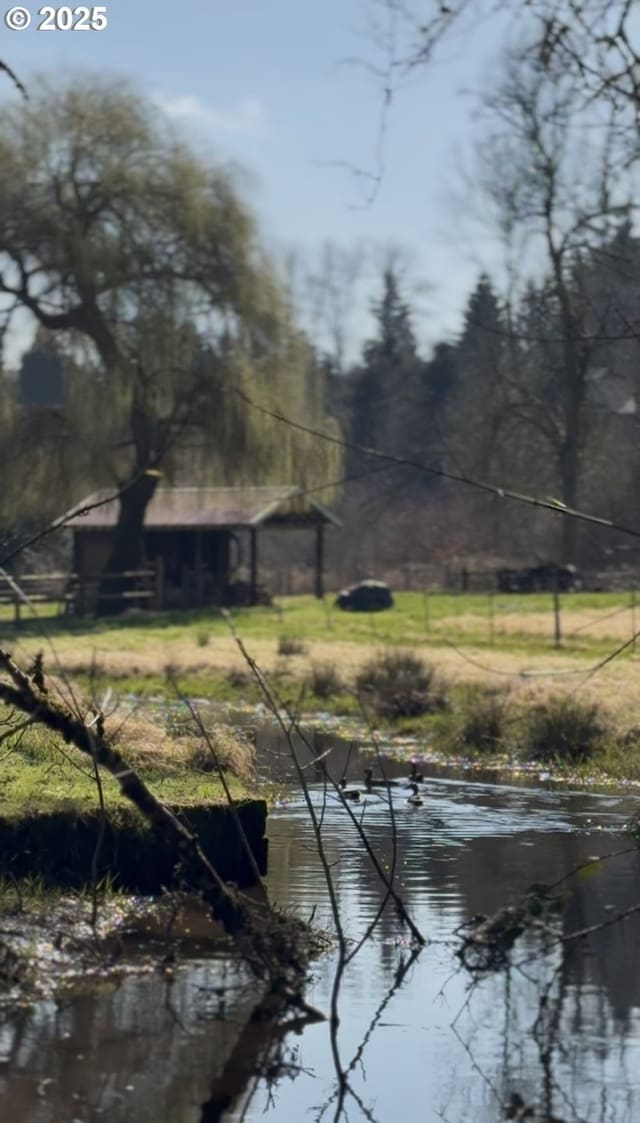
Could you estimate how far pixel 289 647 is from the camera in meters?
32.9

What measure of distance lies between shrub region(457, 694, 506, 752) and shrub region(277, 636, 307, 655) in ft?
37.4

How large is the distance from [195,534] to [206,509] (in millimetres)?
828

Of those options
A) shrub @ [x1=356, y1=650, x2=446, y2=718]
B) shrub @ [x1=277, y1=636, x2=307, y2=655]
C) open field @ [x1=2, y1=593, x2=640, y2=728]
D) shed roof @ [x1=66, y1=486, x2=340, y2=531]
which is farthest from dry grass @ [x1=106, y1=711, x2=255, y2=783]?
shed roof @ [x1=66, y1=486, x2=340, y2=531]

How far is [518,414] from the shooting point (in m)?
62.6

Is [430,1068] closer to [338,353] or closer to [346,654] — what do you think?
[346,654]

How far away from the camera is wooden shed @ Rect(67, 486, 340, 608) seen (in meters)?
53.2

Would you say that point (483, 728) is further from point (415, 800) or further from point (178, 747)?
point (178, 747)

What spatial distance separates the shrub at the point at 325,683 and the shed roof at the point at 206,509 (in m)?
25.4

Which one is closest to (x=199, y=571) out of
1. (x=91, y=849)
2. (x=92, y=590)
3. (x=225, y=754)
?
(x=92, y=590)

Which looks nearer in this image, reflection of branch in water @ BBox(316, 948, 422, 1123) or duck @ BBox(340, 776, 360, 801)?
reflection of branch in water @ BBox(316, 948, 422, 1123)

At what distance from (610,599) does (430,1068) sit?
139ft

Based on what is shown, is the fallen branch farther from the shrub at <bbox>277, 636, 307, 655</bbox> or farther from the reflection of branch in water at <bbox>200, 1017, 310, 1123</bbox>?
the shrub at <bbox>277, 636, 307, 655</bbox>

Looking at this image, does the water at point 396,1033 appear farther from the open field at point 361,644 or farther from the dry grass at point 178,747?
the open field at point 361,644

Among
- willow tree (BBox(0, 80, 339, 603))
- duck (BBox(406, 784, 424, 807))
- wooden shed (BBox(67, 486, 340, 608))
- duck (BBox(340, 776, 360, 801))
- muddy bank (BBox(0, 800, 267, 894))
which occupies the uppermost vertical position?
willow tree (BBox(0, 80, 339, 603))
